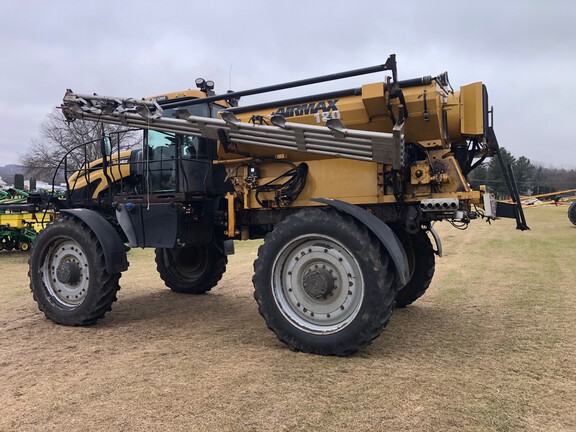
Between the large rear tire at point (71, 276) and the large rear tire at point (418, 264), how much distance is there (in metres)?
3.99

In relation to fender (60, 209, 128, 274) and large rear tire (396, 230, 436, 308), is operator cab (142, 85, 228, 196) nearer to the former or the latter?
fender (60, 209, 128, 274)

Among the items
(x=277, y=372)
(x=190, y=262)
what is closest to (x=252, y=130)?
(x=277, y=372)

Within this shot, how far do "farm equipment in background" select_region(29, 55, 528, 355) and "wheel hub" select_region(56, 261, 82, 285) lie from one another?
0.02 m

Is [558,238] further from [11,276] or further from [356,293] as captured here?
[11,276]

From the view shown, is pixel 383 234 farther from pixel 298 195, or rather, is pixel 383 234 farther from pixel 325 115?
pixel 325 115

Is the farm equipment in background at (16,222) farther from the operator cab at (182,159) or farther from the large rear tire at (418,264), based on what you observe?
the large rear tire at (418,264)

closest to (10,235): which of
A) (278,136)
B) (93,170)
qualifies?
(93,170)

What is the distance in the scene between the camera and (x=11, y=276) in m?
11.4

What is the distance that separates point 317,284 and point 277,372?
1.01m

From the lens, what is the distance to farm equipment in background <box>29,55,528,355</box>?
4777mm

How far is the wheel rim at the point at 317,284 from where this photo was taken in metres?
4.77

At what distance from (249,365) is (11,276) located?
9.42 meters

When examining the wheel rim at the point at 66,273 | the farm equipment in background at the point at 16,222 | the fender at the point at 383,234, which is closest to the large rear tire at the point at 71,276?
the wheel rim at the point at 66,273

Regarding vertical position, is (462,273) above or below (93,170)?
below
